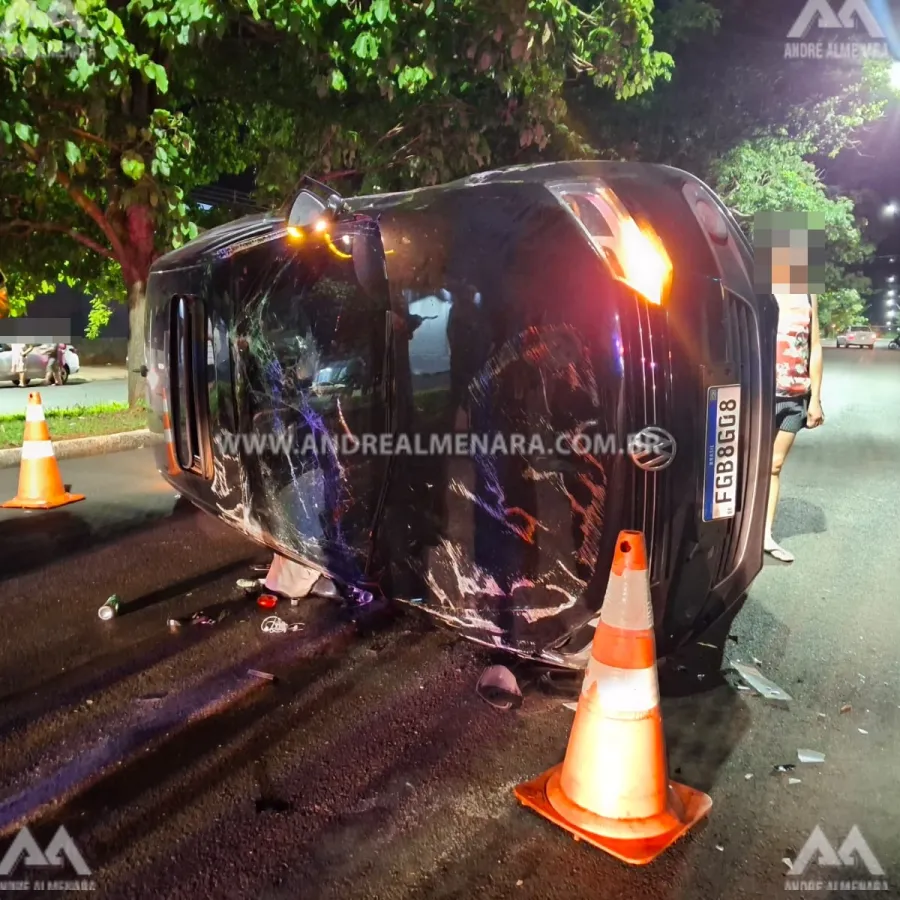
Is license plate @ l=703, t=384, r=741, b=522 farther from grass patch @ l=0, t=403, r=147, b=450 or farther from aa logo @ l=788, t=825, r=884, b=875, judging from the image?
grass patch @ l=0, t=403, r=147, b=450

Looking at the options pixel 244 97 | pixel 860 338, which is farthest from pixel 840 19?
pixel 860 338

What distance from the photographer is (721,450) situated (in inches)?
95.1

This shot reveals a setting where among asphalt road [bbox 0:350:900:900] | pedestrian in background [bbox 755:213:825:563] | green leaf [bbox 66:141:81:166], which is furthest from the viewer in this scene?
green leaf [bbox 66:141:81:166]

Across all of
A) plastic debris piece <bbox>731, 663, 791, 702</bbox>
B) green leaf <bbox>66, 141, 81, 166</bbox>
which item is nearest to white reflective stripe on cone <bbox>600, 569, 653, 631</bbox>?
plastic debris piece <bbox>731, 663, 791, 702</bbox>

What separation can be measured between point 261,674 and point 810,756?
198cm

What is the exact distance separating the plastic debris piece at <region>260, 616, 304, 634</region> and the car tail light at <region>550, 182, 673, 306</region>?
7.07 feet

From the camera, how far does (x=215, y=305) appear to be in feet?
11.0

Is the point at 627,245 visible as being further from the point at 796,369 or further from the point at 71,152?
the point at 71,152

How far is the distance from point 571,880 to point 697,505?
1.15m

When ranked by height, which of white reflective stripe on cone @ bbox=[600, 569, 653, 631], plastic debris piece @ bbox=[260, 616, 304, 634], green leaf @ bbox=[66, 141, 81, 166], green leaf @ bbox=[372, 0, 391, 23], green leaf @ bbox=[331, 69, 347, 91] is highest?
green leaf @ bbox=[372, 0, 391, 23]

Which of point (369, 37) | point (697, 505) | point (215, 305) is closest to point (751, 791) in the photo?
point (697, 505)

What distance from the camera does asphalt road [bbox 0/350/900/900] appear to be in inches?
76.7

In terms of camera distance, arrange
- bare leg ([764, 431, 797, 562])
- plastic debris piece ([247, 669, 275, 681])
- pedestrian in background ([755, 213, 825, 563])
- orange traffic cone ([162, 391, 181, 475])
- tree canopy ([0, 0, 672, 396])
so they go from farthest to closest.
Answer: tree canopy ([0, 0, 672, 396]) → bare leg ([764, 431, 797, 562]) → orange traffic cone ([162, 391, 181, 475]) → pedestrian in background ([755, 213, 825, 563]) → plastic debris piece ([247, 669, 275, 681])

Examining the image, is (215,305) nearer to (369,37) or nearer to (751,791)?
(751,791)
